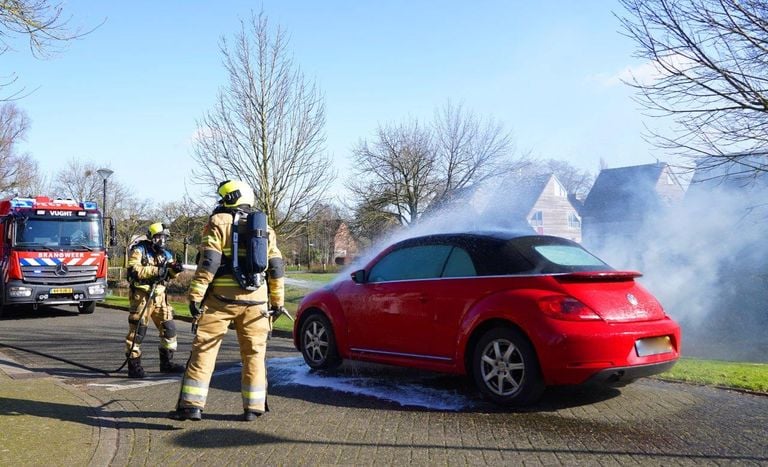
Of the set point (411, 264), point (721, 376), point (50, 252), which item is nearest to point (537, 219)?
point (50, 252)

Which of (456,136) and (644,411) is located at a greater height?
(456,136)

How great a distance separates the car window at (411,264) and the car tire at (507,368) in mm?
982

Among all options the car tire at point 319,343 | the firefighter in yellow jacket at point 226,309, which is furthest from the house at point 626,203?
the firefighter in yellow jacket at point 226,309

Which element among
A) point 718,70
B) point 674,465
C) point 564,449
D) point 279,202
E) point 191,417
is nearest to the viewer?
point 674,465

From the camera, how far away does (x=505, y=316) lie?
496 centimetres

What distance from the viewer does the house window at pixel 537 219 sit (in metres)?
33.3

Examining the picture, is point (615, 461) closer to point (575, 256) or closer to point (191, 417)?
point (575, 256)

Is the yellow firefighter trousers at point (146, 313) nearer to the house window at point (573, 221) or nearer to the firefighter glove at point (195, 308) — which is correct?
the firefighter glove at point (195, 308)

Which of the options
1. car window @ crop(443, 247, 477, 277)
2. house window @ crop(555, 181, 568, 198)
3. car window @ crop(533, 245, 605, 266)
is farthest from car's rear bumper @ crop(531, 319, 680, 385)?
house window @ crop(555, 181, 568, 198)

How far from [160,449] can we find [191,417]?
450mm

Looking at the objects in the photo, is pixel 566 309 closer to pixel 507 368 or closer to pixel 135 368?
pixel 507 368

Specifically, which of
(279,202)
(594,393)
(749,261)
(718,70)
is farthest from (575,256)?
(749,261)

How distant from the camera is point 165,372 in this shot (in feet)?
23.3

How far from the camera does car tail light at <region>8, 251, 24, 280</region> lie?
45.3 feet
